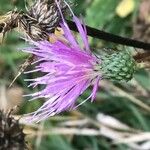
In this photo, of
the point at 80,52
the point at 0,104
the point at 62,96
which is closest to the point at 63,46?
the point at 80,52

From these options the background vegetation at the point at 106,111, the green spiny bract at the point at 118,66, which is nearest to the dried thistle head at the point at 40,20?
the green spiny bract at the point at 118,66

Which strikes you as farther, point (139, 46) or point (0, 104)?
point (0, 104)

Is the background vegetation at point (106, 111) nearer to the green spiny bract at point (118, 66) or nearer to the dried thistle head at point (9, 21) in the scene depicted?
the green spiny bract at point (118, 66)

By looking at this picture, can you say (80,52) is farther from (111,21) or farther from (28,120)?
(111,21)

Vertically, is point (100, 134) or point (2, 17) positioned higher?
point (2, 17)

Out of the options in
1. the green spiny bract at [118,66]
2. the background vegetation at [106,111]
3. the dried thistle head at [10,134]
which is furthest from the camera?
the background vegetation at [106,111]

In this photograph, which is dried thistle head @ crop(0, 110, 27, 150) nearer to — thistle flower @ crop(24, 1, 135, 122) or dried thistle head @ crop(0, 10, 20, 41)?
thistle flower @ crop(24, 1, 135, 122)
